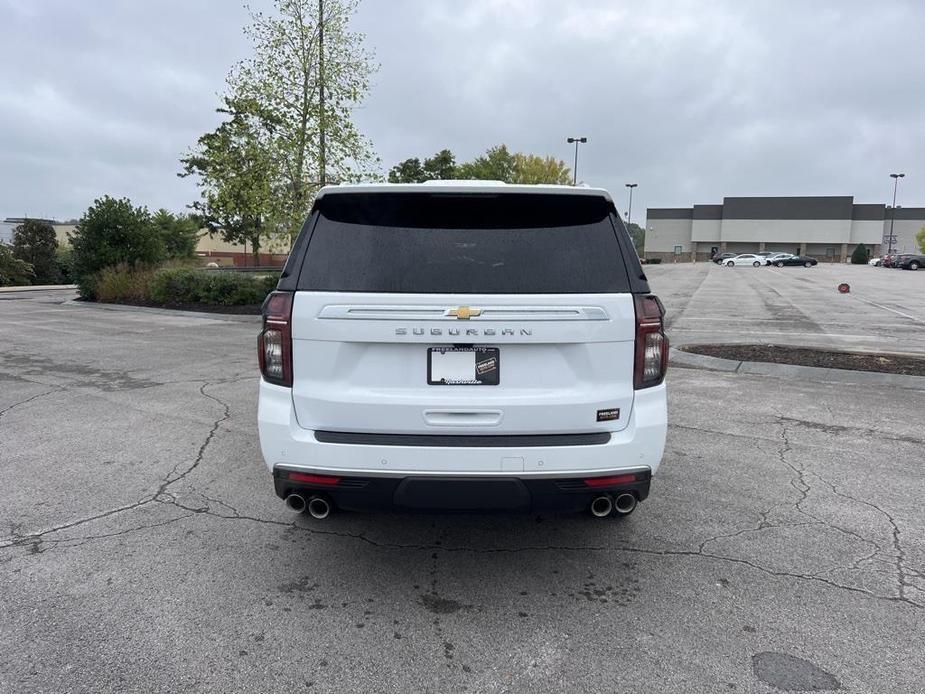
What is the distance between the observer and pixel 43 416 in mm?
6602

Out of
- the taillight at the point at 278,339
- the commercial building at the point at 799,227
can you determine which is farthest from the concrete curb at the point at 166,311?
the commercial building at the point at 799,227

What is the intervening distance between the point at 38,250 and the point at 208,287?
76.7 ft

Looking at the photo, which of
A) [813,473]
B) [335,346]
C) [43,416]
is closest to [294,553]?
[335,346]

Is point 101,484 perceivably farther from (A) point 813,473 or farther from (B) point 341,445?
(A) point 813,473

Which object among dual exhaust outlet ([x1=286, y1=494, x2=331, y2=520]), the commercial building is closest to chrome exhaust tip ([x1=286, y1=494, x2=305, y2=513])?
dual exhaust outlet ([x1=286, y1=494, x2=331, y2=520])

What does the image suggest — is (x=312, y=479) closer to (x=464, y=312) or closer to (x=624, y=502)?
(x=464, y=312)

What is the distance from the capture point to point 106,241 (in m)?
21.6

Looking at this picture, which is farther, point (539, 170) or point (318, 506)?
point (539, 170)

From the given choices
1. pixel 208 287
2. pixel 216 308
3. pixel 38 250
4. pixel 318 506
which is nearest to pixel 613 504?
pixel 318 506

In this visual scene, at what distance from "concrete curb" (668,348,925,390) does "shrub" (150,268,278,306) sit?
12.3 m

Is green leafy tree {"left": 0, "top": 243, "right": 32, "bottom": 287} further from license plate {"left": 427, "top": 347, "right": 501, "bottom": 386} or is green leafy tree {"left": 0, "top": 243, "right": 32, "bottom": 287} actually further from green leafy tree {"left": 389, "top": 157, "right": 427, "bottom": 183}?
license plate {"left": 427, "top": 347, "right": 501, "bottom": 386}

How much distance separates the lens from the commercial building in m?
89.1

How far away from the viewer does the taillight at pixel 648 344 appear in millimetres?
3016

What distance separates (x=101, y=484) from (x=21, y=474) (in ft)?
2.49
